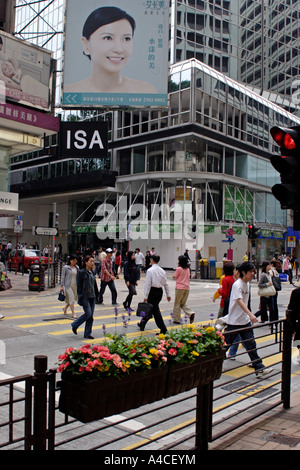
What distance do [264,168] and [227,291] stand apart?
3705 cm

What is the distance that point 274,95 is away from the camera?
55.7 meters

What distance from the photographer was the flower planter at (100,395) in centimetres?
271

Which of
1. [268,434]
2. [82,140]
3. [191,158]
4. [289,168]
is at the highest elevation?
[191,158]

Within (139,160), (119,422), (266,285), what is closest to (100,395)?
(119,422)

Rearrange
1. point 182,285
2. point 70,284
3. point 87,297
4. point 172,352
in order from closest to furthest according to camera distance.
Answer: point 172,352, point 87,297, point 182,285, point 70,284

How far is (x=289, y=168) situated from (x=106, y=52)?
40.0 feet

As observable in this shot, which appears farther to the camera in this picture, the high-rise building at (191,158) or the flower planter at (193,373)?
the high-rise building at (191,158)

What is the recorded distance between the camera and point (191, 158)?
37000 mm

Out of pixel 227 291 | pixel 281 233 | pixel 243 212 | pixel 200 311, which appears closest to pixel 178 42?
pixel 243 212

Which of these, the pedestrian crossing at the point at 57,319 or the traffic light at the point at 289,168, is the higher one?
the traffic light at the point at 289,168

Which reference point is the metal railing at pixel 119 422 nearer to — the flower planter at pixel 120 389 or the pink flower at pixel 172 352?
the flower planter at pixel 120 389

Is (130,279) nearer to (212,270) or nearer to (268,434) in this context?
(268,434)

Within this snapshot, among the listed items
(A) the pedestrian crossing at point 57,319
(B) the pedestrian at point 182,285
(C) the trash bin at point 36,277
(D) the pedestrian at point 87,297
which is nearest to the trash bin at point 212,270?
(C) the trash bin at point 36,277

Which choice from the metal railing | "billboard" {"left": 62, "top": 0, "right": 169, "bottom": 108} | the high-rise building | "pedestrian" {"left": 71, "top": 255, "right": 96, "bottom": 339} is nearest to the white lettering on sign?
"pedestrian" {"left": 71, "top": 255, "right": 96, "bottom": 339}
